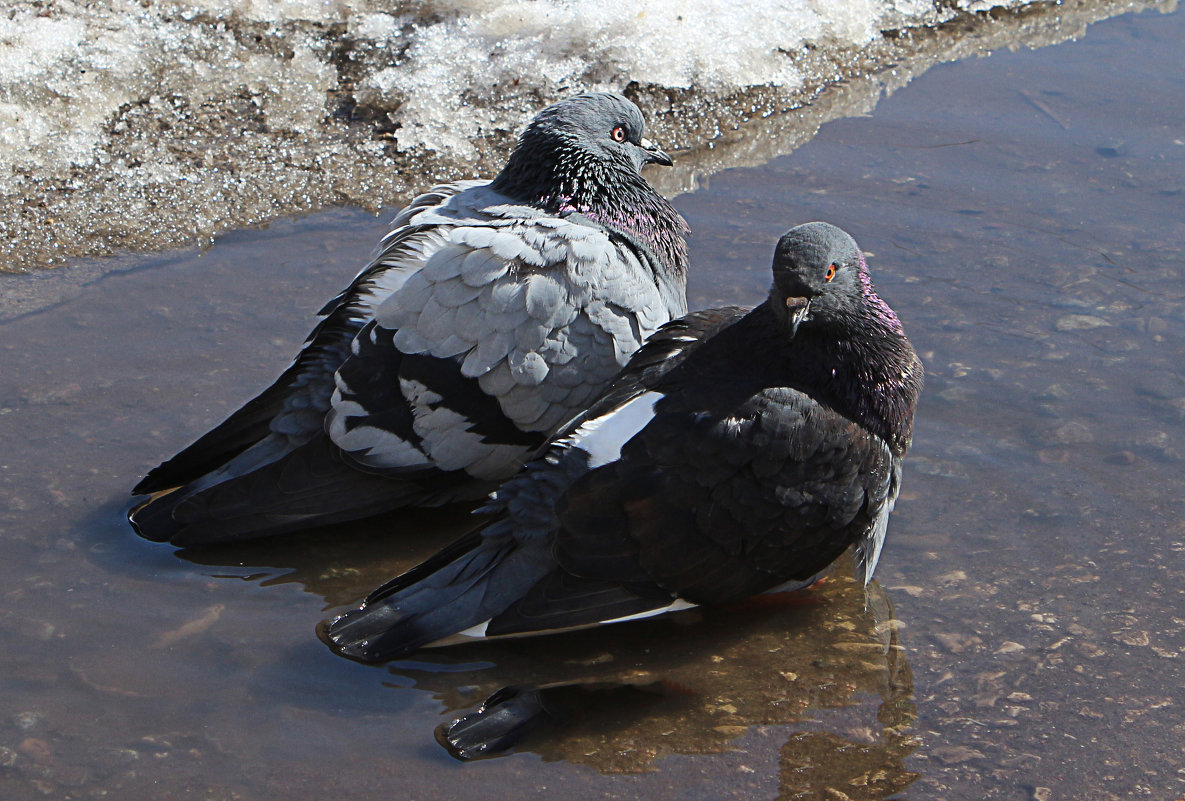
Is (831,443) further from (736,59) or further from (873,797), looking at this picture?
(736,59)

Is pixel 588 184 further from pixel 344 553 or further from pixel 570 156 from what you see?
pixel 344 553

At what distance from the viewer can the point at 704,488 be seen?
3684 mm

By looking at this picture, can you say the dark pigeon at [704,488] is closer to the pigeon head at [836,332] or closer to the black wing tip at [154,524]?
the pigeon head at [836,332]

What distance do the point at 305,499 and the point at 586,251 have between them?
48.3 inches

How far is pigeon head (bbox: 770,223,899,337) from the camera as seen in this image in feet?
12.2

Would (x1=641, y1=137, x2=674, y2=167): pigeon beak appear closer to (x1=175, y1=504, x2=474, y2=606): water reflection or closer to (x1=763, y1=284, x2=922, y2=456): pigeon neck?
(x1=763, y1=284, x2=922, y2=456): pigeon neck

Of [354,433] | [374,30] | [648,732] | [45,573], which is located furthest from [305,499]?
[374,30]

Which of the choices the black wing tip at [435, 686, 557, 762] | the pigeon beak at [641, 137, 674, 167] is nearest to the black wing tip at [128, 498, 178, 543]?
the black wing tip at [435, 686, 557, 762]

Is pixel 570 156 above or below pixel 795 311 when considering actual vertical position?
above

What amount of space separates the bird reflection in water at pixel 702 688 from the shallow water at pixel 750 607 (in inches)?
0.4

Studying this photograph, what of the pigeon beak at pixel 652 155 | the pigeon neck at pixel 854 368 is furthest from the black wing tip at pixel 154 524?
the pigeon beak at pixel 652 155

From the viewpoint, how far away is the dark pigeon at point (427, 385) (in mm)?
4129

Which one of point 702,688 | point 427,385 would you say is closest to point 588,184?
point 427,385

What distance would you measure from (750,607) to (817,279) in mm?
1087
